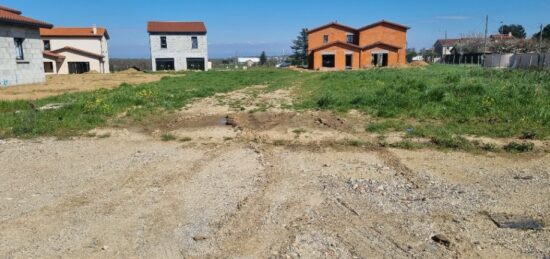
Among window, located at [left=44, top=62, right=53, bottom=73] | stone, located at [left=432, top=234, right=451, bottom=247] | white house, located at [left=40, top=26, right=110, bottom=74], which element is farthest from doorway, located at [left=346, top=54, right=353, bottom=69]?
stone, located at [left=432, top=234, right=451, bottom=247]

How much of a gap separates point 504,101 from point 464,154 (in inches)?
189

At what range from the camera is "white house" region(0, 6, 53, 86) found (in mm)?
23531

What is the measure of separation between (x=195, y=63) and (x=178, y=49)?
280 cm

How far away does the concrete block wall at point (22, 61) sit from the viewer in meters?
23.5

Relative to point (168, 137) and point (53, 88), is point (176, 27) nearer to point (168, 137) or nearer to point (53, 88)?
point (53, 88)

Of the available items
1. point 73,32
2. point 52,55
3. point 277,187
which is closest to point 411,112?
point 277,187

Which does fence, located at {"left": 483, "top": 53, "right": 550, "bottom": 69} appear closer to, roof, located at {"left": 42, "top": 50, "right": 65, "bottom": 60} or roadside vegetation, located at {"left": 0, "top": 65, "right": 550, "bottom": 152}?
roadside vegetation, located at {"left": 0, "top": 65, "right": 550, "bottom": 152}

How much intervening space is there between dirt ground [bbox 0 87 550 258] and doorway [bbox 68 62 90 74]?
159 feet

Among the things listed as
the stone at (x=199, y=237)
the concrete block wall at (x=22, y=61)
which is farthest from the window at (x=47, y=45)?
the stone at (x=199, y=237)

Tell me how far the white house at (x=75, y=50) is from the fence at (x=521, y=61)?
45.6 metres

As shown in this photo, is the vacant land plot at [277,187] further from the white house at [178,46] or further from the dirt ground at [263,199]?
the white house at [178,46]

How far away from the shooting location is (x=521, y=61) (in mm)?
41531

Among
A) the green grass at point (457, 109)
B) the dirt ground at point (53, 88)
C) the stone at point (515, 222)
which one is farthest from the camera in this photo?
the dirt ground at point (53, 88)

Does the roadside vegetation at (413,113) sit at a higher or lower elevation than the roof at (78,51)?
lower
